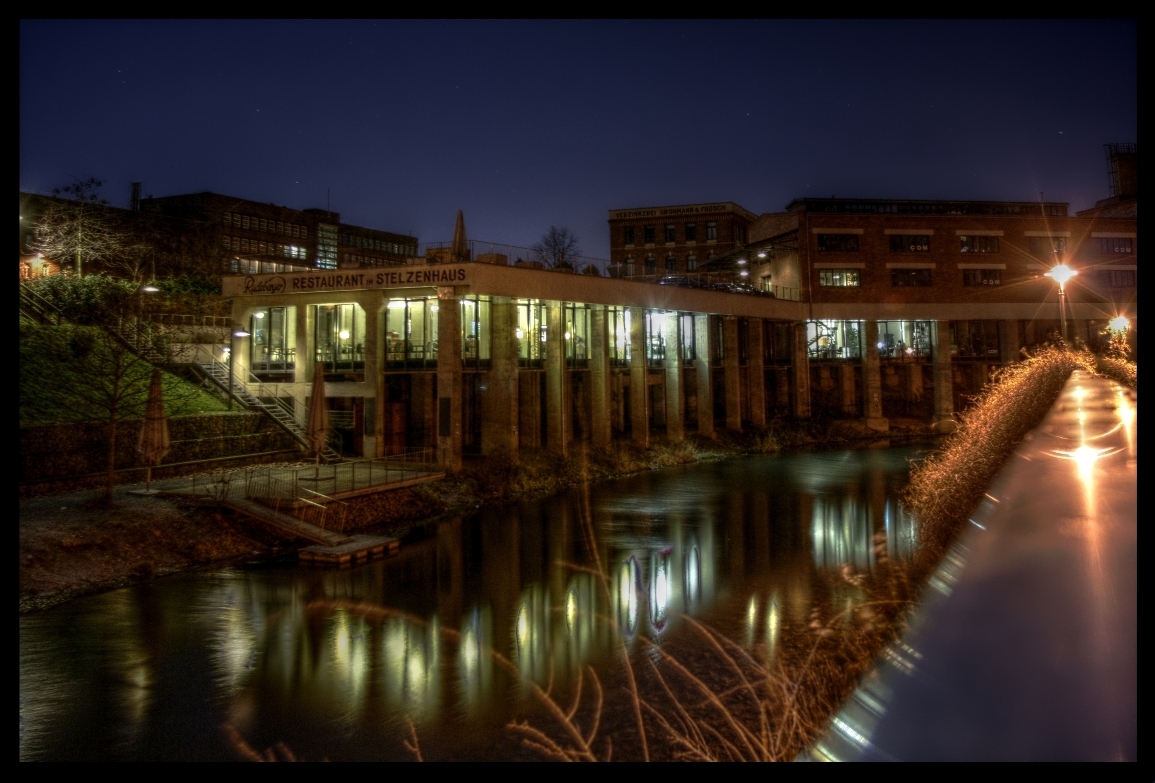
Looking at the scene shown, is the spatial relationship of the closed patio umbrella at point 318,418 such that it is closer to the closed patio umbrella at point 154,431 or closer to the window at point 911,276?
the closed patio umbrella at point 154,431

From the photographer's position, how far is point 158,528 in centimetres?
1677

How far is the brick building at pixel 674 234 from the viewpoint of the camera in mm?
65812

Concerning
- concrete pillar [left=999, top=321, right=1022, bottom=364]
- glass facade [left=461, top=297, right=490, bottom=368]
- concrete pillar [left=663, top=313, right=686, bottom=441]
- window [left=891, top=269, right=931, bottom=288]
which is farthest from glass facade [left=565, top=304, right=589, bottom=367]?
Answer: concrete pillar [left=999, top=321, right=1022, bottom=364]

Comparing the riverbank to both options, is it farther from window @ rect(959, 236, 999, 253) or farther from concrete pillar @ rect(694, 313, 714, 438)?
window @ rect(959, 236, 999, 253)

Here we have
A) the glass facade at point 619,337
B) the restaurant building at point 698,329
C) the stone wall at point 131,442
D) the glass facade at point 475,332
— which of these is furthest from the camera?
the glass facade at point 619,337

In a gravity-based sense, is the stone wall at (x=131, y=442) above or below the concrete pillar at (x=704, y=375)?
below

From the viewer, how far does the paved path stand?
406 centimetres

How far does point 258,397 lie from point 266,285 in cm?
475

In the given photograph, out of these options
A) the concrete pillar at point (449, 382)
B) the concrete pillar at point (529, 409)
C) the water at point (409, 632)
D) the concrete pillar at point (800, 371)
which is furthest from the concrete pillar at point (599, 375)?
the concrete pillar at point (800, 371)

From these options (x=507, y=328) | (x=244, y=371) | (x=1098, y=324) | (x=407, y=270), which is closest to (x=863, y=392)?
(x=1098, y=324)

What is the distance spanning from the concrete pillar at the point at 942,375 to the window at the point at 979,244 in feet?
16.5

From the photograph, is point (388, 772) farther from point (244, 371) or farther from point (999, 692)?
point (244, 371)

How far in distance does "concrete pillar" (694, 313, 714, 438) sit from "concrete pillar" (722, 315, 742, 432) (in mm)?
1709

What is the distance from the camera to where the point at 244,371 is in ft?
97.3
